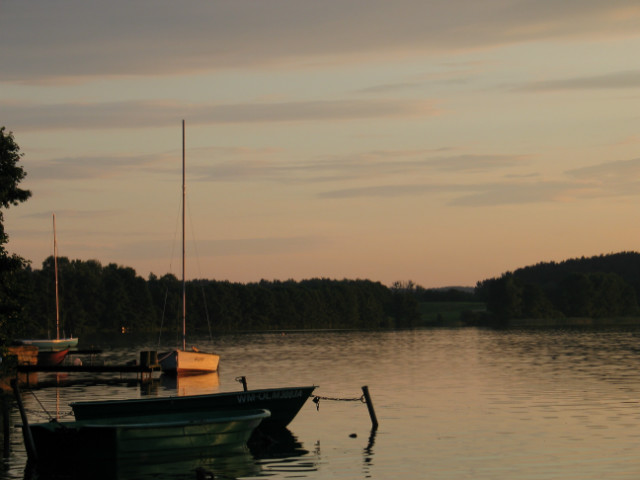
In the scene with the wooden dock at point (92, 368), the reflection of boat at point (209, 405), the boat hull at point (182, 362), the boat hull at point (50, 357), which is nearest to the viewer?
the reflection of boat at point (209, 405)

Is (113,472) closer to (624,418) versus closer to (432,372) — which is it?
(624,418)

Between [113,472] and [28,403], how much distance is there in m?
27.3

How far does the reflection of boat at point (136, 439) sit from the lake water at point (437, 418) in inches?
26.2

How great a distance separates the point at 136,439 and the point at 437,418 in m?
19.1

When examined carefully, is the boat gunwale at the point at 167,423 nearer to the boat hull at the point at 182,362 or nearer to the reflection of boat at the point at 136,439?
the reflection of boat at the point at 136,439

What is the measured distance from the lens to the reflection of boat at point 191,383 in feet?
212

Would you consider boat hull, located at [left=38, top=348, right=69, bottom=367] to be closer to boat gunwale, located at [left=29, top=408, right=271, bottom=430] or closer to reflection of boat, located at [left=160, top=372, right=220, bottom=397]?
reflection of boat, located at [left=160, top=372, right=220, bottom=397]

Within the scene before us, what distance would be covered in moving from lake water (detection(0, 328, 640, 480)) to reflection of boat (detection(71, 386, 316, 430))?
4.52ft

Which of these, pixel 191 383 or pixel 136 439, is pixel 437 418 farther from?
pixel 191 383

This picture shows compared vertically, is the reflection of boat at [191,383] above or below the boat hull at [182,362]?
below

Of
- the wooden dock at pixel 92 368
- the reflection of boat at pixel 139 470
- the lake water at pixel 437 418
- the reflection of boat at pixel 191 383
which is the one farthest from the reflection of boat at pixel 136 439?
the wooden dock at pixel 92 368

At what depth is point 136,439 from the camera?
107 feet

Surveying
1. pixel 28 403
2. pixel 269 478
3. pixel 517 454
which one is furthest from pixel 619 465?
pixel 28 403

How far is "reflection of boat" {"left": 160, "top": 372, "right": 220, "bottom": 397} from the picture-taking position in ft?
212
